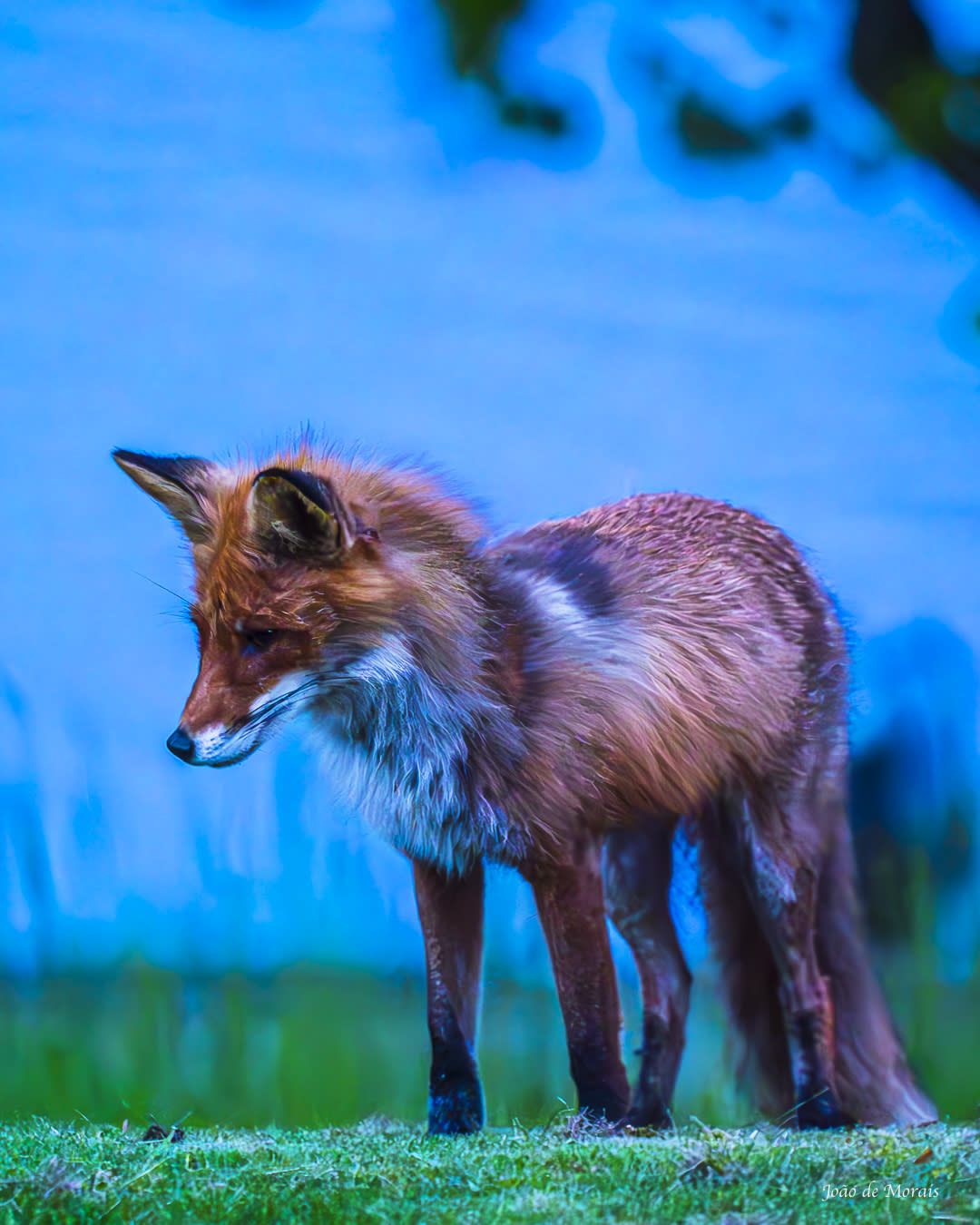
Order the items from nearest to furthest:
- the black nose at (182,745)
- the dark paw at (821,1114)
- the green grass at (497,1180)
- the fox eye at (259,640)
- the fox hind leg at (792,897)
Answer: the green grass at (497,1180) → the black nose at (182,745) → the fox eye at (259,640) → the dark paw at (821,1114) → the fox hind leg at (792,897)

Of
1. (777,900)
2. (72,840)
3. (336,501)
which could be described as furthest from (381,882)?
(336,501)

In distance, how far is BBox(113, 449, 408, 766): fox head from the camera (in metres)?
2.56

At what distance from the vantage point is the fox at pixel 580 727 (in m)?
2.69

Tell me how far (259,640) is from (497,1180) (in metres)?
1.20

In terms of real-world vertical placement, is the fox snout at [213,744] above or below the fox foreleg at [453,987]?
above

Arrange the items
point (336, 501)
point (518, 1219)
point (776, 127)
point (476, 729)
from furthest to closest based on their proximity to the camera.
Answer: point (776, 127), point (476, 729), point (336, 501), point (518, 1219)

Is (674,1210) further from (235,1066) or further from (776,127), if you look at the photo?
(776,127)

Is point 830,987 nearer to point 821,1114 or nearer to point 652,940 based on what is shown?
point 821,1114

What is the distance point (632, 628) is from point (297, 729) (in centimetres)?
89

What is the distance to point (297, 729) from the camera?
2936 mm

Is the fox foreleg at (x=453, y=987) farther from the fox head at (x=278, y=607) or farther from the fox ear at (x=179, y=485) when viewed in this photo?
the fox ear at (x=179, y=485)
